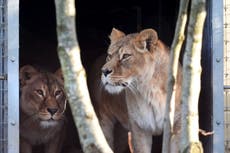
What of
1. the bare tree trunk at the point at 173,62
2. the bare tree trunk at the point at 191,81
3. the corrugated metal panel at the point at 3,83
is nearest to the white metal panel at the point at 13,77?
the corrugated metal panel at the point at 3,83

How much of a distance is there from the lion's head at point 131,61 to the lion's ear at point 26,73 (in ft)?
3.36

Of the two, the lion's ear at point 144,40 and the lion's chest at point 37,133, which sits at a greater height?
the lion's ear at point 144,40

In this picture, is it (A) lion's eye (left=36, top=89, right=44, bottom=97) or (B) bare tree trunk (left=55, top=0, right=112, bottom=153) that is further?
(A) lion's eye (left=36, top=89, right=44, bottom=97)

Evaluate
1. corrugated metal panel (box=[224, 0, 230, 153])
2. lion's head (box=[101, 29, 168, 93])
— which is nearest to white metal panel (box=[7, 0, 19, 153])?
lion's head (box=[101, 29, 168, 93])

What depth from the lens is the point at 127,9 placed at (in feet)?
24.3

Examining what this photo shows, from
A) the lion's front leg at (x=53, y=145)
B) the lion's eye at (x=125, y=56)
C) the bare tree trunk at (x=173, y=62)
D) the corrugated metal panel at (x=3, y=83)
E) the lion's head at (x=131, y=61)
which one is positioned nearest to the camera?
the bare tree trunk at (x=173, y=62)

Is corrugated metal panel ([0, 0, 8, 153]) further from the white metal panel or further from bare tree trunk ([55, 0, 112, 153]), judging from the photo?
bare tree trunk ([55, 0, 112, 153])

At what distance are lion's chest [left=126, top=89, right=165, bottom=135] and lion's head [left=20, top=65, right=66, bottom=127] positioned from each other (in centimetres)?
76

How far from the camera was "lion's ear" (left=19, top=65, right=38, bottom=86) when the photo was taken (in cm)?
562

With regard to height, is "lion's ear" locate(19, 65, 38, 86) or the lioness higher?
"lion's ear" locate(19, 65, 38, 86)

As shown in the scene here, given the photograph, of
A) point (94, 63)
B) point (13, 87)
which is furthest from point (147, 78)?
point (94, 63)

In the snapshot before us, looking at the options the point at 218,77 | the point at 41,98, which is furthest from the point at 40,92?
the point at 218,77

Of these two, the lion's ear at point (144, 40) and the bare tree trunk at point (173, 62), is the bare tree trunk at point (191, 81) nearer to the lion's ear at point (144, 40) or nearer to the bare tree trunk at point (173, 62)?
the bare tree trunk at point (173, 62)

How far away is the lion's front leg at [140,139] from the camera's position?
5.08 metres
